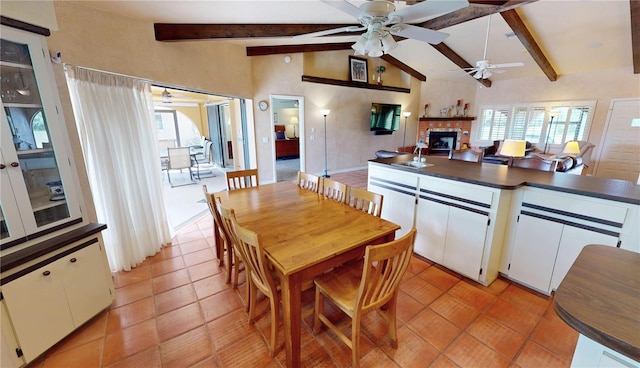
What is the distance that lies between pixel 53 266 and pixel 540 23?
7539mm

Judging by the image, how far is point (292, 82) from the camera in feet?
18.7

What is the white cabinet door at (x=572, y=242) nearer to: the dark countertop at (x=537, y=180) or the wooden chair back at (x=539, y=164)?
the dark countertop at (x=537, y=180)

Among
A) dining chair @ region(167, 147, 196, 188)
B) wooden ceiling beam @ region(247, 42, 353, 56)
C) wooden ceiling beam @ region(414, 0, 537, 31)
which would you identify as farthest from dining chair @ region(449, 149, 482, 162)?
dining chair @ region(167, 147, 196, 188)

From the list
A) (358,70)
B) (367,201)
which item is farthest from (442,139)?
(367,201)

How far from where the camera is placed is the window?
6.94 meters

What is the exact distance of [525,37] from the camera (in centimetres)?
494

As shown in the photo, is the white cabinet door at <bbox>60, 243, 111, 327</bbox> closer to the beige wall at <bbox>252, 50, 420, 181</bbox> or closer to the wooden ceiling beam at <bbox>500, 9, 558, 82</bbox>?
the beige wall at <bbox>252, 50, 420, 181</bbox>

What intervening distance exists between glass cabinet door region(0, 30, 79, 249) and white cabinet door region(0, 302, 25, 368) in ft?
1.55

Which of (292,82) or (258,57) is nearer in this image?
(258,57)

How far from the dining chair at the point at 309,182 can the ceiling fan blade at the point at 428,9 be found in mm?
1594

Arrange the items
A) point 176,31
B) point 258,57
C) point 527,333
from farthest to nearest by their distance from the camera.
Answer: point 258,57 → point 176,31 → point 527,333

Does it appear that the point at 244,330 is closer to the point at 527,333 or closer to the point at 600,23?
the point at 527,333

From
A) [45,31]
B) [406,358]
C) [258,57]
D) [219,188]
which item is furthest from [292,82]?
[406,358]

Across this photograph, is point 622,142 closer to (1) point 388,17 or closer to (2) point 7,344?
(1) point 388,17
